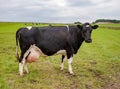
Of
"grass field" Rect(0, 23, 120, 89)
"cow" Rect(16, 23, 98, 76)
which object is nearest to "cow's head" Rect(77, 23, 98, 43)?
"cow" Rect(16, 23, 98, 76)

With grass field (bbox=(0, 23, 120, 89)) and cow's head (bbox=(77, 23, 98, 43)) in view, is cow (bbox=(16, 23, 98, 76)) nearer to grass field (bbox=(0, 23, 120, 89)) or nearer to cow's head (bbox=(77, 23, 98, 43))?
cow's head (bbox=(77, 23, 98, 43))

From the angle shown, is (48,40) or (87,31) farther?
(87,31)

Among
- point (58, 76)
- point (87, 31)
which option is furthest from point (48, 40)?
point (87, 31)

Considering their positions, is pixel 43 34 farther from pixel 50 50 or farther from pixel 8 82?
pixel 8 82

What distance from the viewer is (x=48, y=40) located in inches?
455

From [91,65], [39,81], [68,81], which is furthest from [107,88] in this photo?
[91,65]

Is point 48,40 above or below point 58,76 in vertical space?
above

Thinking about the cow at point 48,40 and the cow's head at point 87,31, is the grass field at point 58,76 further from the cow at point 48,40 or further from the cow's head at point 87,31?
the cow's head at point 87,31

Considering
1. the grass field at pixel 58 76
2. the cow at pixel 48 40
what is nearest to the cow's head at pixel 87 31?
the cow at pixel 48 40

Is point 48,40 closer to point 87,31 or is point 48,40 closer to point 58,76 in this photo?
point 58,76

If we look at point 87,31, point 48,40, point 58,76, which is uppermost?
point 87,31

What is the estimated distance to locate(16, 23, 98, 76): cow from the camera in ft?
36.5

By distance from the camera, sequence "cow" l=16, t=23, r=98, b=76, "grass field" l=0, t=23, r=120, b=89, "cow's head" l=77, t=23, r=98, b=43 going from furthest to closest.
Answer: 1. "cow's head" l=77, t=23, r=98, b=43
2. "cow" l=16, t=23, r=98, b=76
3. "grass field" l=0, t=23, r=120, b=89

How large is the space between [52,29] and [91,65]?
13.2ft
